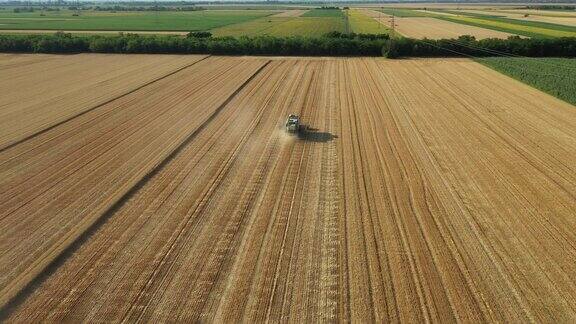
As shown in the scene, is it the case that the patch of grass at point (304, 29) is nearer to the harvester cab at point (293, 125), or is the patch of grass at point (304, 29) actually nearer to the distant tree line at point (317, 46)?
the distant tree line at point (317, 46)

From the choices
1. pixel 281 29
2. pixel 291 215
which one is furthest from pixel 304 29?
pixel 291 215

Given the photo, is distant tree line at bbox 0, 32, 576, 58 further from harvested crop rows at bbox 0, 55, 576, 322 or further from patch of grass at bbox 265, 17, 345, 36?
harvested crop rows at bbox 0, 55, 576, 322

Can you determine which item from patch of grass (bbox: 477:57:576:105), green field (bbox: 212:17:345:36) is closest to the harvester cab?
patch of grass (bbox: 477:57:576:105)

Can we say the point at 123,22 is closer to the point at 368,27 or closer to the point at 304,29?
the point at 304,29

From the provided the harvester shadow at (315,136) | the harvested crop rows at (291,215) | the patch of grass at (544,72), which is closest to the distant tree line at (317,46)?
the patch of grass at (544,72)

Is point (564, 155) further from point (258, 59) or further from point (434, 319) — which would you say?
point (258, 59)
